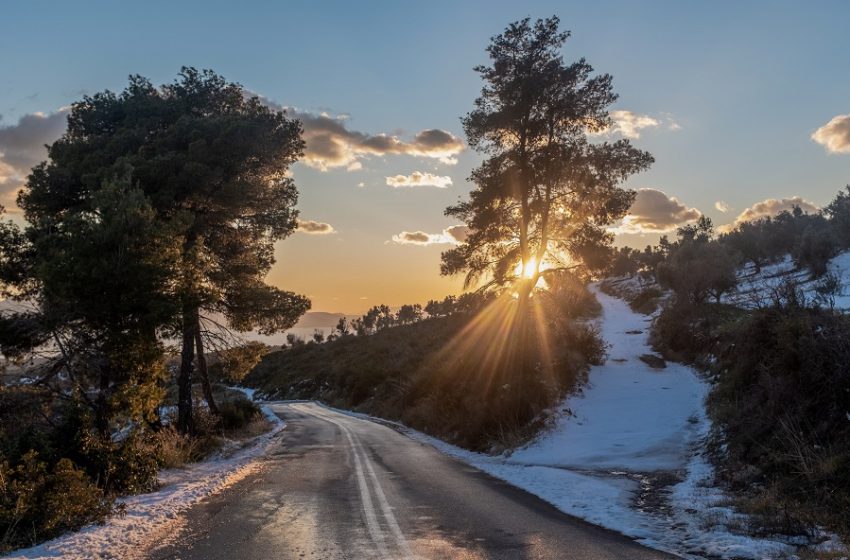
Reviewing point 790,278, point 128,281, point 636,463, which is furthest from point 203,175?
point 790,278

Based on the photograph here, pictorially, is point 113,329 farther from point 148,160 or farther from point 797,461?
point 797,461

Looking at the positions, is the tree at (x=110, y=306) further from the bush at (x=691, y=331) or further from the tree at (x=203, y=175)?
the bush at (x=691, y=331)

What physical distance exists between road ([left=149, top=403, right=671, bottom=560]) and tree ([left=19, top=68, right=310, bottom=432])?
570 cm

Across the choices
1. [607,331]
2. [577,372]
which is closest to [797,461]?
[577,372]

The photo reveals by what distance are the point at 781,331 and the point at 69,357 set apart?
50.3 feet

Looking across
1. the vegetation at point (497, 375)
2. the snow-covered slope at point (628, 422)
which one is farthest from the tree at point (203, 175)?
the snow-covered slope at point (628, 422)

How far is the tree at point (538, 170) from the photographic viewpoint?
869 inches

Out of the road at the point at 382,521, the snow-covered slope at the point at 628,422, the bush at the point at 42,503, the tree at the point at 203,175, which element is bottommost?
the snow-covered slope at the point at 628,422

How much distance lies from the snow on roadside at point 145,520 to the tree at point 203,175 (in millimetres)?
3665

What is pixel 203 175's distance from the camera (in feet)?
53.7

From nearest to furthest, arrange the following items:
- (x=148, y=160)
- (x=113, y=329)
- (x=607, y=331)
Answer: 1. (x=113, y=329)
2. (x=148, y=160)
3. (x=607, y=331)

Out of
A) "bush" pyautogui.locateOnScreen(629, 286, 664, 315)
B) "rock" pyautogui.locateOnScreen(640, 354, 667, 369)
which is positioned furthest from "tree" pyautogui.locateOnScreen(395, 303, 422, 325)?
"rock" pyautogui.locateOnScreen(640, 354, 667, 369)

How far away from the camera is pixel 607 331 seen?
112 feet

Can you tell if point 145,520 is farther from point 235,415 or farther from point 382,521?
point 235,415
